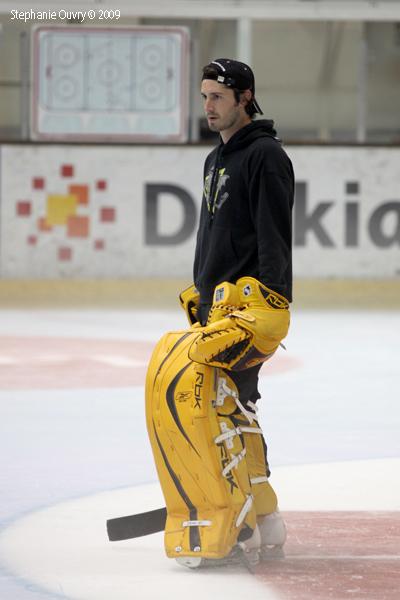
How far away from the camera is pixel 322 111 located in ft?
62.3

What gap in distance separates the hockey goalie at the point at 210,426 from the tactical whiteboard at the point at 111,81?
408 inches

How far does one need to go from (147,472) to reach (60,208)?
333 inches

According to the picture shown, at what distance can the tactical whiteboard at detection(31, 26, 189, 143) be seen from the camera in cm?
1394

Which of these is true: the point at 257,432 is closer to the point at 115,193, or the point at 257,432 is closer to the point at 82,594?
the point at 82,594

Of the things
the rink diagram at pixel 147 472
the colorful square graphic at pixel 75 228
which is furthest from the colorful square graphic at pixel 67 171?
the rink diagram at pixel 147 472

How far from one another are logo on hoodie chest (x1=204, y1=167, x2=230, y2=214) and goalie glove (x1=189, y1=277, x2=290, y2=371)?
0.79 feet

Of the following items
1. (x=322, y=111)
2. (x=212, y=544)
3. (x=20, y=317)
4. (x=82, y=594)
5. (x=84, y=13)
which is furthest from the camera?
(x=322, y=111)

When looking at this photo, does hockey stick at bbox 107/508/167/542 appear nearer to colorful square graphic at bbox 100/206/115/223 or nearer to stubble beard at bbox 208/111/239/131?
stubble beard at bbox 208/111/239/131

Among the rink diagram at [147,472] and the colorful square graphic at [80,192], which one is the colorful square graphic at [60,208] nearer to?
the colorful square graphic at [80,192]

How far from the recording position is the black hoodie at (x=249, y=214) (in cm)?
363

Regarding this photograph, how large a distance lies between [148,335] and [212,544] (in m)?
6.61

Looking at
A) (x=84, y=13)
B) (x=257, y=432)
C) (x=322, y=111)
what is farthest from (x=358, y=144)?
(x=257, y=432)

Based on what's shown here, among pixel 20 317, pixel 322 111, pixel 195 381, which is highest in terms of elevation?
pixel 322 111

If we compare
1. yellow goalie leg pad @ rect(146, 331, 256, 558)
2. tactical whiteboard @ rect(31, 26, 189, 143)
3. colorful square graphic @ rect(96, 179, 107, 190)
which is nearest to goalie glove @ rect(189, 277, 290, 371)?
yellow goalie leg pad @ rect(146, 331, 256, 558)
